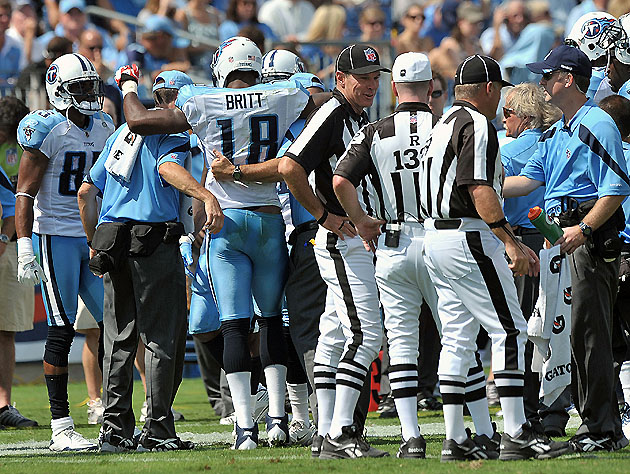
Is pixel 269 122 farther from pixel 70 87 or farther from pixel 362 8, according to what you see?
pixel 362 8

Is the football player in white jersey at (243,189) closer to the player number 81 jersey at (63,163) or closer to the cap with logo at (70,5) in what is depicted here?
the player number 81 jersey at (63,163)

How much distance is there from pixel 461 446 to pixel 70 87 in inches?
149

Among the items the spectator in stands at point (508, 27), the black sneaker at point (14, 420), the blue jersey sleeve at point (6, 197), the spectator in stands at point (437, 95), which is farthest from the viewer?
the spectator in stands at point (508, 27)

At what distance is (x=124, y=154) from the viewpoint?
7270mm

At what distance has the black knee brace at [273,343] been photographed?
7.30 metres

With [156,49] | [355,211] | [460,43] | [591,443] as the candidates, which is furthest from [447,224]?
[460,43]

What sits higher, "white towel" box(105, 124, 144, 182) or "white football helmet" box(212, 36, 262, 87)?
"white football helmet" box(212, 36, 262, 87)

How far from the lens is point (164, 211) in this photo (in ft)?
23.9

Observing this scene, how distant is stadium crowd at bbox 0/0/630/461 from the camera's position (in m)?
6.14

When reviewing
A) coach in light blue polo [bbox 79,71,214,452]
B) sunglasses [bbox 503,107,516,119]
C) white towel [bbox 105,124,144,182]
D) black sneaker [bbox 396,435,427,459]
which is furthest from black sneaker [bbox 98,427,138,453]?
sunglasses [bbox 503,107,516,119]

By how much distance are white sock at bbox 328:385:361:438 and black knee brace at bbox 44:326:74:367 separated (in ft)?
7.76

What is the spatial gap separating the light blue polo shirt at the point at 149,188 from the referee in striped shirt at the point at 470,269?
1877 mm

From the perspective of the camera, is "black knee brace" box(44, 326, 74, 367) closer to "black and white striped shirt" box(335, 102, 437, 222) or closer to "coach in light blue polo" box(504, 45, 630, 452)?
"black and white striped shirt" box(335, 102, 437, 222)

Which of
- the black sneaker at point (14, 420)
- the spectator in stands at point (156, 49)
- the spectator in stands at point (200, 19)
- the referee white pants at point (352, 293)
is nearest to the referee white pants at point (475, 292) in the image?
the referee white pants at point (352, 293)
